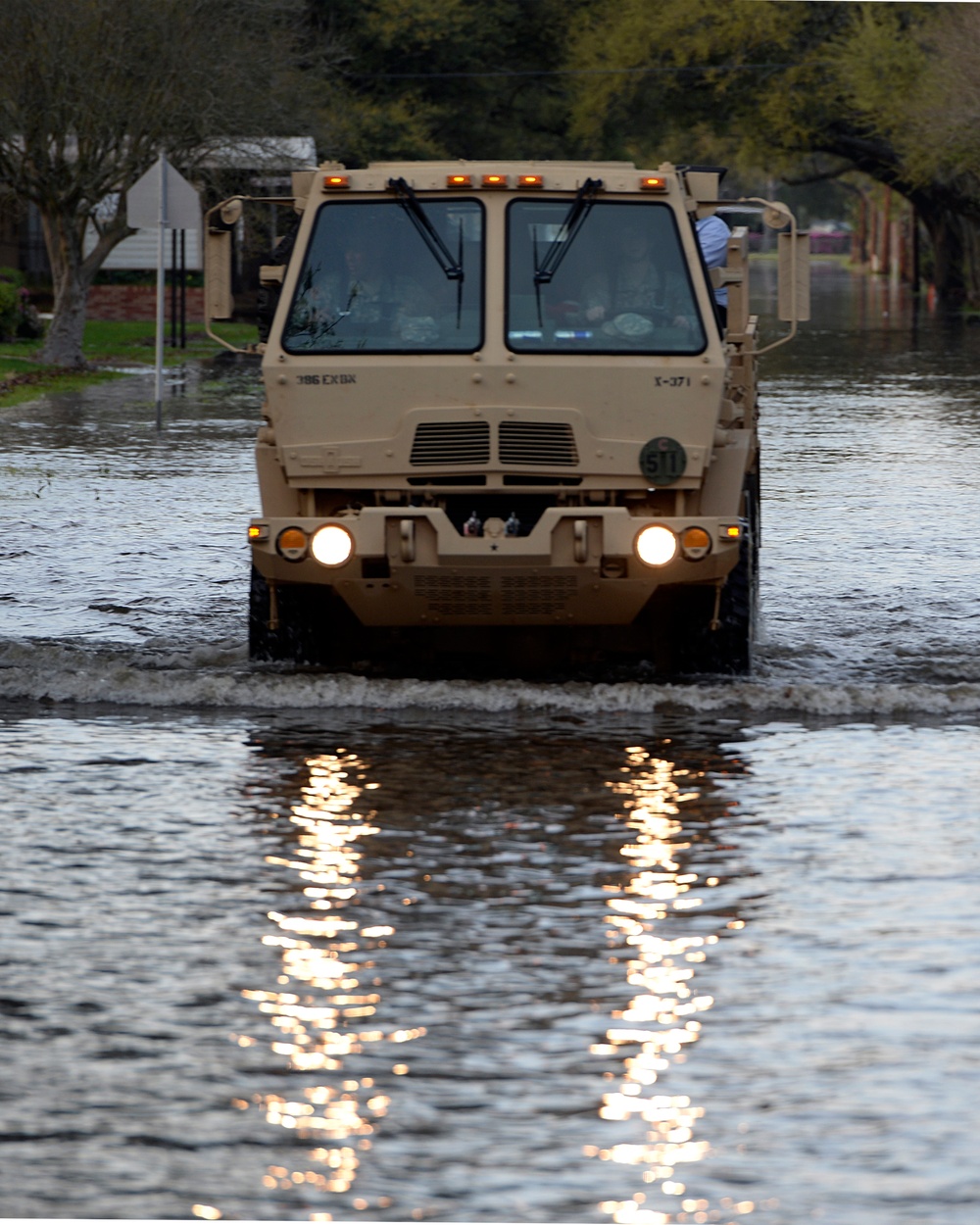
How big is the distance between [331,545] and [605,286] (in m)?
1.73

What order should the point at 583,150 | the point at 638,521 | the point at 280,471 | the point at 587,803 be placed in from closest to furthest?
the point at 587,803
the point at 638,521
the point at 280,471
the point at 583,150

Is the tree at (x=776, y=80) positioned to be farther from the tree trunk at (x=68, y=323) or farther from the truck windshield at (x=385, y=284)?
the truck windshield at (x=385, y=284)

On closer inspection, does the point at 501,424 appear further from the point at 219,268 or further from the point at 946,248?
the point at 946,248

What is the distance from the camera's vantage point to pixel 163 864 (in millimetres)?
7363

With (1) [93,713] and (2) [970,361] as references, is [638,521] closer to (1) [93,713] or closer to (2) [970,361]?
(1) [93,713]

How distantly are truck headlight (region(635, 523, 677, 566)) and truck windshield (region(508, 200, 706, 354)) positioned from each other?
0.96 meters

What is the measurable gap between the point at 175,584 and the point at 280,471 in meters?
2.98

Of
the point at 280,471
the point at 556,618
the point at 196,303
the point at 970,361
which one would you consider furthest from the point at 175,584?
the point at 196,303

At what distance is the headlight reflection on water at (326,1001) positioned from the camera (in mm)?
4980

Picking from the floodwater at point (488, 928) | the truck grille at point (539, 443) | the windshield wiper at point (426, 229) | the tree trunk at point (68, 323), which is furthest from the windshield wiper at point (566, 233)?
the tree trunk at point (68, 323)

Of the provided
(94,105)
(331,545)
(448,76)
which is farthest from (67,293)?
(448,76)

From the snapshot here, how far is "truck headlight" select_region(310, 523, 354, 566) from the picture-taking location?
999 centimetres

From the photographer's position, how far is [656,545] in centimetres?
992

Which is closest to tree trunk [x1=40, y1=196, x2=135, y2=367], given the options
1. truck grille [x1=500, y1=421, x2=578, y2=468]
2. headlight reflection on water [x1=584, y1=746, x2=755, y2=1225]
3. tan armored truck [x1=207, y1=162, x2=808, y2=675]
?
tan armored truck [x1=207, y1=162, x2=808, y2=675]
